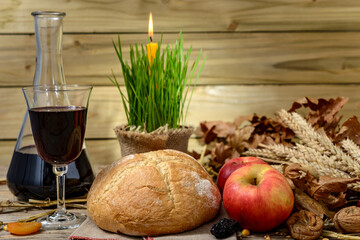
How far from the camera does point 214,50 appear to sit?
1542 mm

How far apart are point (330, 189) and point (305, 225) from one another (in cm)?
12

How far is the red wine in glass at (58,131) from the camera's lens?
86 centimetres

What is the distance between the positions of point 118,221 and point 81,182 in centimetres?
26

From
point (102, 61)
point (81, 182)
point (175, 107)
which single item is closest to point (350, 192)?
point (175, 107)

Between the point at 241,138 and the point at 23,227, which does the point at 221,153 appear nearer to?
the point at 241,138

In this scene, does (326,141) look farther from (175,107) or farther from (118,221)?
(118,221)

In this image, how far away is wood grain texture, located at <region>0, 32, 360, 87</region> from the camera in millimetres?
1524

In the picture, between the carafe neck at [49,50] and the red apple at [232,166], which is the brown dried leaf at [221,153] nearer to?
the red apple at [232,166]

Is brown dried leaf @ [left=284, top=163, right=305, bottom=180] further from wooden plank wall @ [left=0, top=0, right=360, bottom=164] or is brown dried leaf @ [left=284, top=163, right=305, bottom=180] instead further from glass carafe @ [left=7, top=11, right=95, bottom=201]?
wooden plank wall @ [left=0, top=0, right=360, bottom=164]

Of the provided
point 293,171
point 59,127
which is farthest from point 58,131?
point 293,171

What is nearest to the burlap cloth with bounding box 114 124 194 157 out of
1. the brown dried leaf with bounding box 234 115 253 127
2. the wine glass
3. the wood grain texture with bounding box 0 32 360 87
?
the wine glass

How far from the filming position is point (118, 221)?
0.82 m

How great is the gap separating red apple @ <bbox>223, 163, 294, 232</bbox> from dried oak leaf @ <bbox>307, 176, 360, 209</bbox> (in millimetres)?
65

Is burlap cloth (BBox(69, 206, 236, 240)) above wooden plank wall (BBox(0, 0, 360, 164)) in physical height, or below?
below
